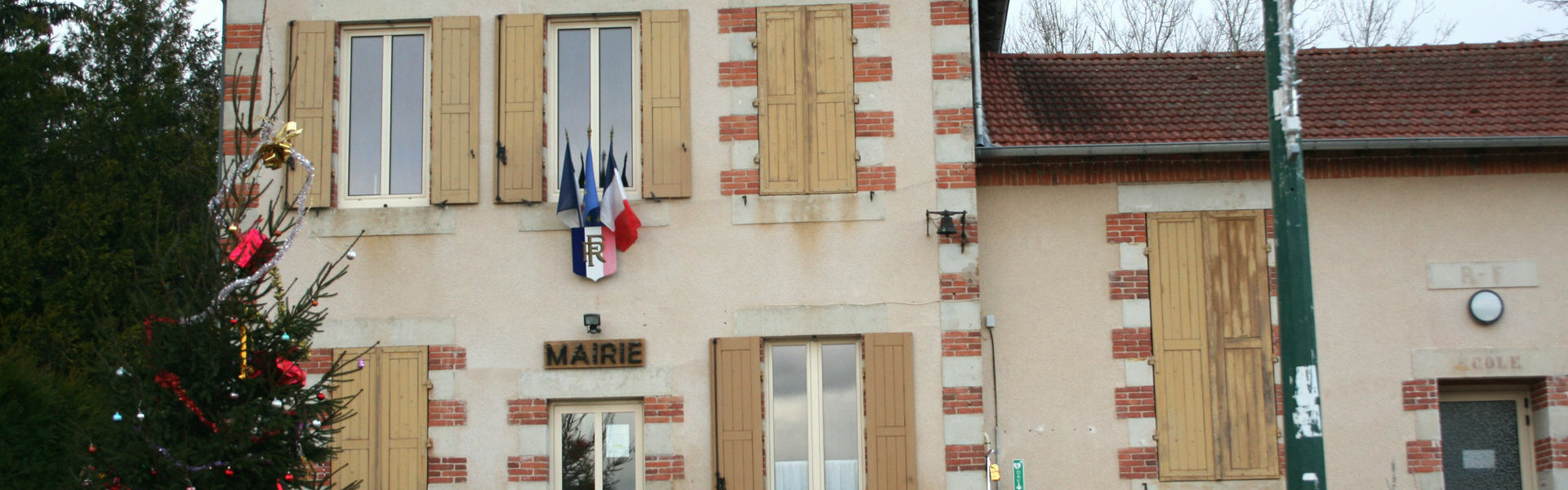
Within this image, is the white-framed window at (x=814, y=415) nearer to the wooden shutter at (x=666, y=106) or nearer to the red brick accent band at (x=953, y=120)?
the wooden shutter at (x=666, y=106)

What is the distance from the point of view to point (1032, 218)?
37.1ft

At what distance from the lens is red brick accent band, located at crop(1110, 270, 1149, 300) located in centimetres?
1113

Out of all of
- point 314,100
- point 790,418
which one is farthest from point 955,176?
point 314,100

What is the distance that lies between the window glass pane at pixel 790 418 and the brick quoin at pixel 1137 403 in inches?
90.9

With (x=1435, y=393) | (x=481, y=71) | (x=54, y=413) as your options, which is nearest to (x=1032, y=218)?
(x=1435, y=393)

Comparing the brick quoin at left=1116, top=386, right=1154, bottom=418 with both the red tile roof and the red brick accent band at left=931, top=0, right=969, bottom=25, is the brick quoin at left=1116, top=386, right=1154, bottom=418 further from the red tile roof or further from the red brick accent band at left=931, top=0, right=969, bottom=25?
the red brick accent band at left=931, top=0, right=969, bottom=25

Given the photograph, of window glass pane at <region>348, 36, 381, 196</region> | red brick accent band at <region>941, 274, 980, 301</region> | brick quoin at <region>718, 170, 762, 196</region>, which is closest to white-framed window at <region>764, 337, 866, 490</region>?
red brick accent band at <region>941, 274, 980, 301</region>

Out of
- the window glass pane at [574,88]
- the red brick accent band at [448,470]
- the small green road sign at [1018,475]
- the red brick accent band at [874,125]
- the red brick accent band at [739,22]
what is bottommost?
the small green road sign at [1018,475]

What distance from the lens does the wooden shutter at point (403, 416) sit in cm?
1060

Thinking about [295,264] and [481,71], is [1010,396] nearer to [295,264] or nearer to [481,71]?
[481,71]

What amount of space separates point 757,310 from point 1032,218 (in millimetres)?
2239

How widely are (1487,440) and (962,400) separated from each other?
4084 mm

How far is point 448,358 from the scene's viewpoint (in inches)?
422

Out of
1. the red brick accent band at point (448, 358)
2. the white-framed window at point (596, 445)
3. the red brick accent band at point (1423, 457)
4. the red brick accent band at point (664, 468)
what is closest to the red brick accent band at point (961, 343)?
the red brick accent band at point (664, 468)
